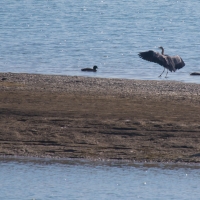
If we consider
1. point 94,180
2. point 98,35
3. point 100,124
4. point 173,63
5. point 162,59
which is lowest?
point 94,180

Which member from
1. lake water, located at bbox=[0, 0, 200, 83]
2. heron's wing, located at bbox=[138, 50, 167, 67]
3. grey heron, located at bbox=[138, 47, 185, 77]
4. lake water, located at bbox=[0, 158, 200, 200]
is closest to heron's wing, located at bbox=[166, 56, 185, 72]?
grey heron, located at bbox=[138, 47, 185, 77]

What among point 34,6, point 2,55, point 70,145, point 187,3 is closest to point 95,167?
point 70,145

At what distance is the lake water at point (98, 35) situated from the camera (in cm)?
2842

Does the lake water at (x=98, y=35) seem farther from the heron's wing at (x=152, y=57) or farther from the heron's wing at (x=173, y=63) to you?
the heron's wing at (x=152, y=57)

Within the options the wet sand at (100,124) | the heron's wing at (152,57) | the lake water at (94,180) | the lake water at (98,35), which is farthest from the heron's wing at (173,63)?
the lake water at (94,180)

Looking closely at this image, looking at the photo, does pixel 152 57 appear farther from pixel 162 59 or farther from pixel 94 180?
pixel 94 180

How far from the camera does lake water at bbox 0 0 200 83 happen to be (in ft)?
93.2

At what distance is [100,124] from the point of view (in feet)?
47.5

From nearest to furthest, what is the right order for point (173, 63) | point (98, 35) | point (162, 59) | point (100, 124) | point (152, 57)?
point (100, 124) < point (152, 57) < point (162, 59) < point (173, 63) < point (98, 35)

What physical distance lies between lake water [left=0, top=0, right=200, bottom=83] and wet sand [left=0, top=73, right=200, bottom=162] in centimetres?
754

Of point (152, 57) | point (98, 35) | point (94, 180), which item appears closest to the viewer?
point (94, 180)

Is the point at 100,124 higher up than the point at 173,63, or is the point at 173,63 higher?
the point at 173,63

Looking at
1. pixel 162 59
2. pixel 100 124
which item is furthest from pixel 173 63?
pixel 100 124

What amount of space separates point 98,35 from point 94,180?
32.5 m
